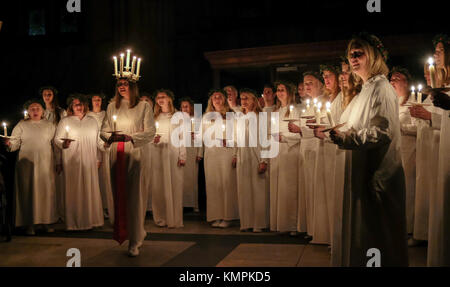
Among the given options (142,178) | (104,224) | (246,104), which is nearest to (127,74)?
(142,178)

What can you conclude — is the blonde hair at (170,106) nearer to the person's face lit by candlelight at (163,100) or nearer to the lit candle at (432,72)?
the person's face lit by candlelight at (163,100)

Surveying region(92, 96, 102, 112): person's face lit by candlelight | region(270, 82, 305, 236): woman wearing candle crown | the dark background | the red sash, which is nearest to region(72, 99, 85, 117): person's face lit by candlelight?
region(92, 96, 102, 112): person's face lit by candlelight

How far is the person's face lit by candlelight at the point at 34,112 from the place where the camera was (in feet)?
26.3

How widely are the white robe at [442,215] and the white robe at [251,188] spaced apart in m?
3.77

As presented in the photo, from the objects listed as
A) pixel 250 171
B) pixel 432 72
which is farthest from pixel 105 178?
pixel 432 72

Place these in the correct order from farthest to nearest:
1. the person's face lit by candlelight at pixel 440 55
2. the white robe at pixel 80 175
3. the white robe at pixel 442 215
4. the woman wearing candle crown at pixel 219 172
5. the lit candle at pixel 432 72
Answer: the woman wearing candle crown at pixel 219 172 < the white robe at pixel 80 175 < the person's face lit by candlelight at pixel 440 55 < the white robe at pixel 442 215 < the lit candle at pixel 432 72

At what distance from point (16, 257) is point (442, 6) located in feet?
34.5

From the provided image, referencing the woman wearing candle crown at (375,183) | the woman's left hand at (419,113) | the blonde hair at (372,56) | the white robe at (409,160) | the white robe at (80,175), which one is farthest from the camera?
the white robe at (80,175)

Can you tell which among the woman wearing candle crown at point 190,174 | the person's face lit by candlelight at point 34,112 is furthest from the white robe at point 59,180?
the woman wearing candle crown at point 190,174

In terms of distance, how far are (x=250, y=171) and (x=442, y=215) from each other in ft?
13.5

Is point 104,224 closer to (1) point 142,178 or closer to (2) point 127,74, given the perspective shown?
(1) point 142,178

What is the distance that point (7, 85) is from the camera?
14.6 meters

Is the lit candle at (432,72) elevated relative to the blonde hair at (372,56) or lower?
lower

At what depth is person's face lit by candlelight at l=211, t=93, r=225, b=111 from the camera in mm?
8203
